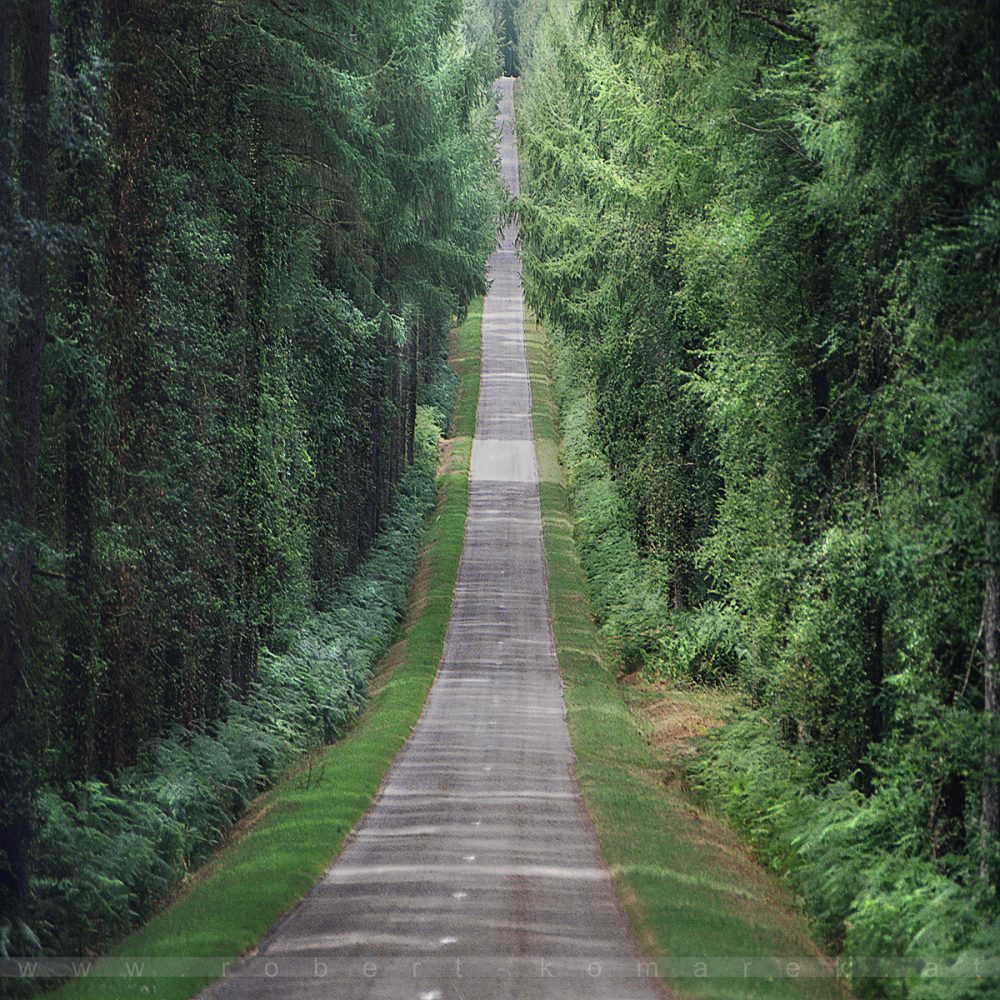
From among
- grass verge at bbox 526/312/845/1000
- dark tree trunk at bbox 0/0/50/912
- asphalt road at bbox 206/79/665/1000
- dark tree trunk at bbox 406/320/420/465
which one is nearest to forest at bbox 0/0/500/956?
dark tree trunk at bbox 0/0/50/912

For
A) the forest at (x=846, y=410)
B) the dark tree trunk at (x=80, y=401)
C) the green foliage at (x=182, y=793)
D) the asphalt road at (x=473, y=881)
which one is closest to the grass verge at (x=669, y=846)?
the asphalt road at (x=473, y=881)

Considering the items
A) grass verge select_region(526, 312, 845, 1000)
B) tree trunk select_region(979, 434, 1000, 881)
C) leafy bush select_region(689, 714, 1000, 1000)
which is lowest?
grass verge select_region(526, 312, 845, 1000)

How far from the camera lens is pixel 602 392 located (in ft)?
142

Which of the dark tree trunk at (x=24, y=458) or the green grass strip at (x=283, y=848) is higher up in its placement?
the dark tree trunk at (x=24, y=458)

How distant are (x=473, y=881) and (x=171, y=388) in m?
7.39

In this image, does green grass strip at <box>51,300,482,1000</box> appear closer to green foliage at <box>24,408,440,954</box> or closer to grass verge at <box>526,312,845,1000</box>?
green foliage at <box>24,408,440,954</box>

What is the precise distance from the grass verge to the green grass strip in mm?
3311

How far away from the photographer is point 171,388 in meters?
19.4

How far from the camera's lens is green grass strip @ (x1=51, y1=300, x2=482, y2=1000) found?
548 inches

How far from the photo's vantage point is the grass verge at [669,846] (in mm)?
13770

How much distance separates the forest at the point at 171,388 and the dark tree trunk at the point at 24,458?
0.03 meters

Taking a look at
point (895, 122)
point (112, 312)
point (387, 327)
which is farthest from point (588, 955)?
point (387, 327)

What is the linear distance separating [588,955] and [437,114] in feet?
64.2

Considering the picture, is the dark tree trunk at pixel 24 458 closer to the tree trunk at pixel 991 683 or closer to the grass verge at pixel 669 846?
the grass verge at pixel 669 846
